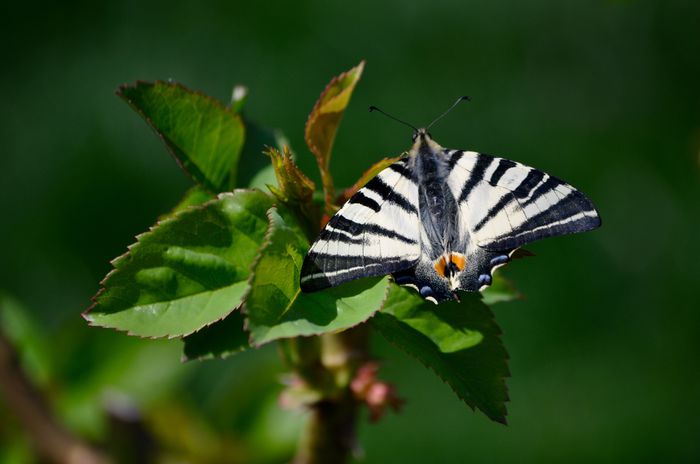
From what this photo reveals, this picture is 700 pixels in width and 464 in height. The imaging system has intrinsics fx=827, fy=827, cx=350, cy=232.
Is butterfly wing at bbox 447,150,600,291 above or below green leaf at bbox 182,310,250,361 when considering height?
below

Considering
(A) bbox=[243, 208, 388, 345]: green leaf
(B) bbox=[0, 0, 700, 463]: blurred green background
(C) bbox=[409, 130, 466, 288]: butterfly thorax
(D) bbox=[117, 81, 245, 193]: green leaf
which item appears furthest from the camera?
(B) bbox=[0, 0, 700, 463]: blurred green background

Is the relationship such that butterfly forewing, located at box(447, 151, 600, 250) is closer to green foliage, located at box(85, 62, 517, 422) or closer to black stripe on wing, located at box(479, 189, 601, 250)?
black stripe on wing, located at box(479, 189, 601, 250)

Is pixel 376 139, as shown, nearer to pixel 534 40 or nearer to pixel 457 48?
pixel 457 48

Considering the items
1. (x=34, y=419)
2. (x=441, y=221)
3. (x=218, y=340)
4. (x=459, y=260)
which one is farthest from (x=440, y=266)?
(x=34, y=419)

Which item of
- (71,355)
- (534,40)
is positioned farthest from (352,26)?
(71,355)

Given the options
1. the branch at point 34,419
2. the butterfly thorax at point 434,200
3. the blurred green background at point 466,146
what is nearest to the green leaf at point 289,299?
the butterfly thorax at point 434,200

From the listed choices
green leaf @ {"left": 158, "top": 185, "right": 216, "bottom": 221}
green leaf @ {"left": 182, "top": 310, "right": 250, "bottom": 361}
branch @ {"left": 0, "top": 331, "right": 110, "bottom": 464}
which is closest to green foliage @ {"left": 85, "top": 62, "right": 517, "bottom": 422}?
green leaf @ {"left": 182, "top": 310, "right": 250, "bottom": 361}
